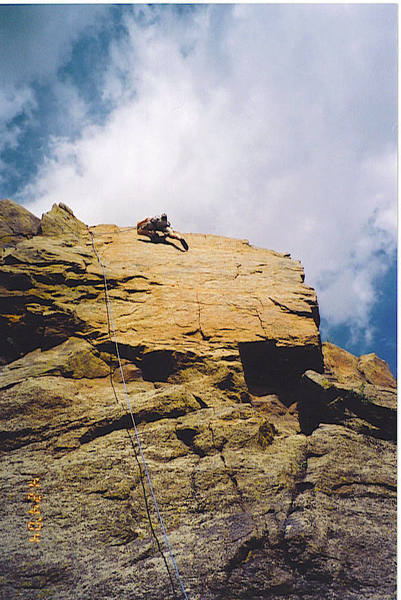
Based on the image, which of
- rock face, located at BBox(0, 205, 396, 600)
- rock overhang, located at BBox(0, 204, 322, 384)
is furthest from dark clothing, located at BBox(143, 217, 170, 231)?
rock face, located at BBox(0, 205, 396, 600)

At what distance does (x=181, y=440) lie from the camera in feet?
23.2

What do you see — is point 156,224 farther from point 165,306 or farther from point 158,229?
point 165,306

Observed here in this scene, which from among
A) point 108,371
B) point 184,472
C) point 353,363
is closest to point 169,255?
point 108,371

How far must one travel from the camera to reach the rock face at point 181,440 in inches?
188

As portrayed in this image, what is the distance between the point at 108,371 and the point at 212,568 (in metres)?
5.26

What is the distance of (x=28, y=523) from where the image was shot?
5.33 meters
